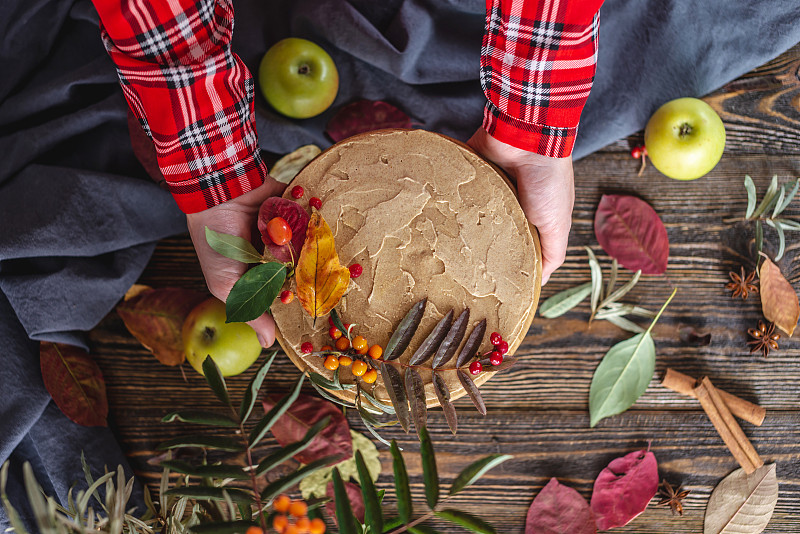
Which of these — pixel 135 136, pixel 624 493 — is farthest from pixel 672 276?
pixel 135 136

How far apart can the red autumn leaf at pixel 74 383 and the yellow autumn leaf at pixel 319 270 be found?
465mm

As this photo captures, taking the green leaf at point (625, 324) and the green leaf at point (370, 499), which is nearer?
the green leaf at point (370, 499)

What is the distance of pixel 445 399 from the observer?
0.63m

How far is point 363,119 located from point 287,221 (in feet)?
1.11

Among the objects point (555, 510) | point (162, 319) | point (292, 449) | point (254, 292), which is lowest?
point (555, 510)

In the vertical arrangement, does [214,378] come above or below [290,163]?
below

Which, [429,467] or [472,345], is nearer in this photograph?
[429,467]

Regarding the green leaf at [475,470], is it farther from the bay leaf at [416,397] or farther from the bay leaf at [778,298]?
the bay leaf at [778,298]

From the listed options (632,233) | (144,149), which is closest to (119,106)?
(144,149)

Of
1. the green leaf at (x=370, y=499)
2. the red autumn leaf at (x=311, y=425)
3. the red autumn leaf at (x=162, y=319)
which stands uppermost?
the green leaf at (x=370, y=499)

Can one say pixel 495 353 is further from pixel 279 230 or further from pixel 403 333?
pixel 279 230

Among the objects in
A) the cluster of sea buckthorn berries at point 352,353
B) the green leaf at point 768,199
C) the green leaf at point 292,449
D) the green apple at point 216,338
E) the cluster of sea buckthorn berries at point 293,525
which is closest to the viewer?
the cluster of sea buckthorn berries at point 293,525

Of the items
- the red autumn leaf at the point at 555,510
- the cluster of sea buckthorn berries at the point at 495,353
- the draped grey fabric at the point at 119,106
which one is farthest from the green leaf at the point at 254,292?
the red autumn leaf at the point at 555,510

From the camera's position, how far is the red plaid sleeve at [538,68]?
23.5 inches
